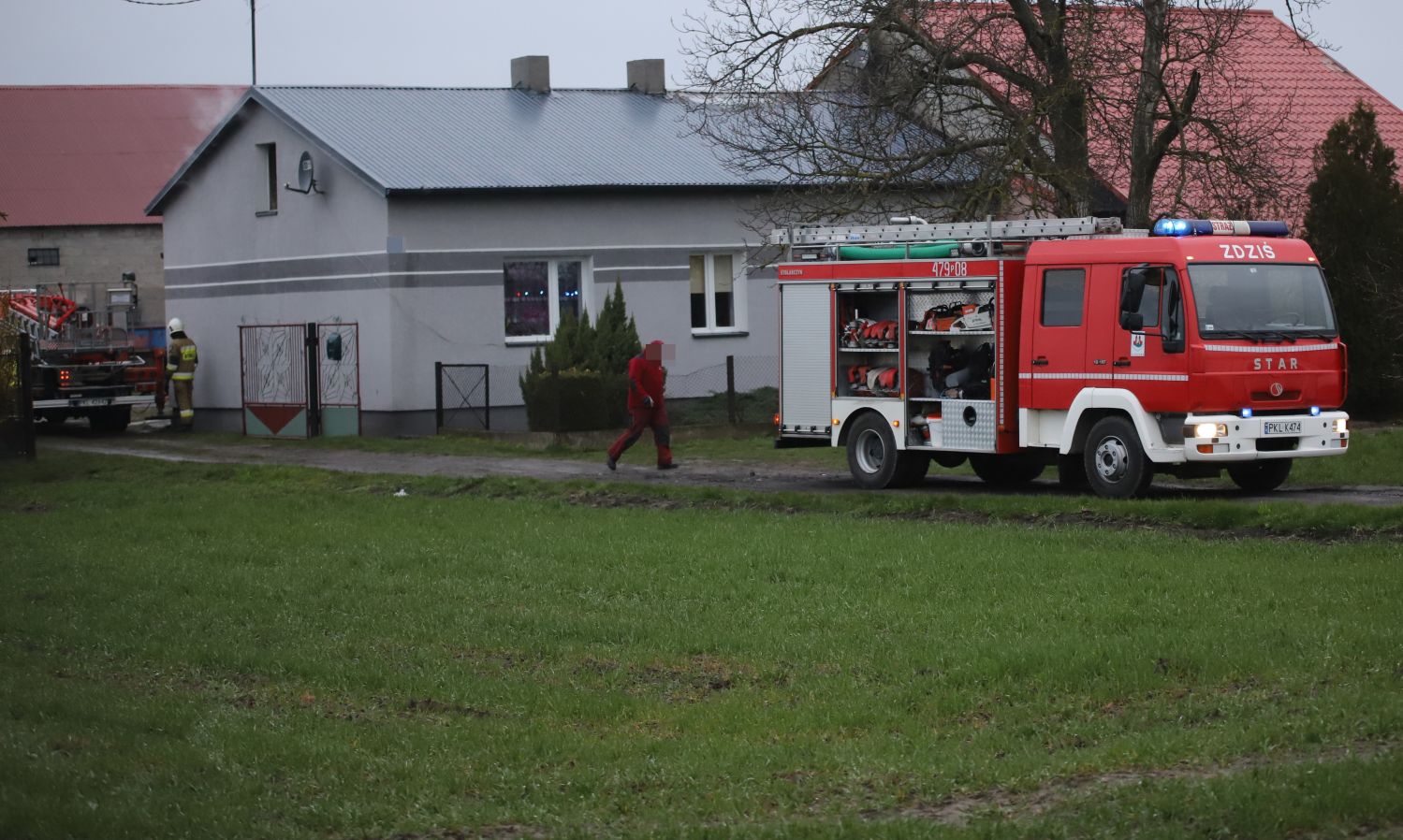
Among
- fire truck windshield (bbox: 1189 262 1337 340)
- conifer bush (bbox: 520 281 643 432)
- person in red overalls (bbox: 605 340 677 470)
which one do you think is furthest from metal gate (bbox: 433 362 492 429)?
fire truck windshield (bbox: 1189 262 1337 340)

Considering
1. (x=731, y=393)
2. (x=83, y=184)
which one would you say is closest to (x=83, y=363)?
(x=731, y=393)

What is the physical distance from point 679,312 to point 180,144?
31.7 metres

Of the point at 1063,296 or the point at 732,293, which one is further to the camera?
the point at 732,293

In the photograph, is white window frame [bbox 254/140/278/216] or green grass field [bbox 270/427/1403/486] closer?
green grass field [bbox 270/427/1403/486]

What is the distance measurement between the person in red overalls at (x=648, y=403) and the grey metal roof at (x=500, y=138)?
839 cm

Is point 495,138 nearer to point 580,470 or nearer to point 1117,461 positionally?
point 580,470

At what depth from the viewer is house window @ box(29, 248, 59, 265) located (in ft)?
178

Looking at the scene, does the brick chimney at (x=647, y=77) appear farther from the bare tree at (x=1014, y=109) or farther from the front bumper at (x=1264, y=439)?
the front bumper at (x=1264, y=439)

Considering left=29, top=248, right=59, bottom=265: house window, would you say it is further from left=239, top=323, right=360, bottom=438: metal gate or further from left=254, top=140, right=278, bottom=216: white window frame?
left=239, top=323, right=360, bottom=438: metal gate

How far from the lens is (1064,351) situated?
17641 millimetres

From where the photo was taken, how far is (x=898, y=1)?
23391 millimetres

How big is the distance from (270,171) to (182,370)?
14.1ft

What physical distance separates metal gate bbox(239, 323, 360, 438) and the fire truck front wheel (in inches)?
500

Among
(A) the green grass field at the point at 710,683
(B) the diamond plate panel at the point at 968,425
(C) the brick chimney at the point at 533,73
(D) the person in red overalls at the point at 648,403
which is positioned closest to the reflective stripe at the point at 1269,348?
(A) the green grass field at the point at 710,683
